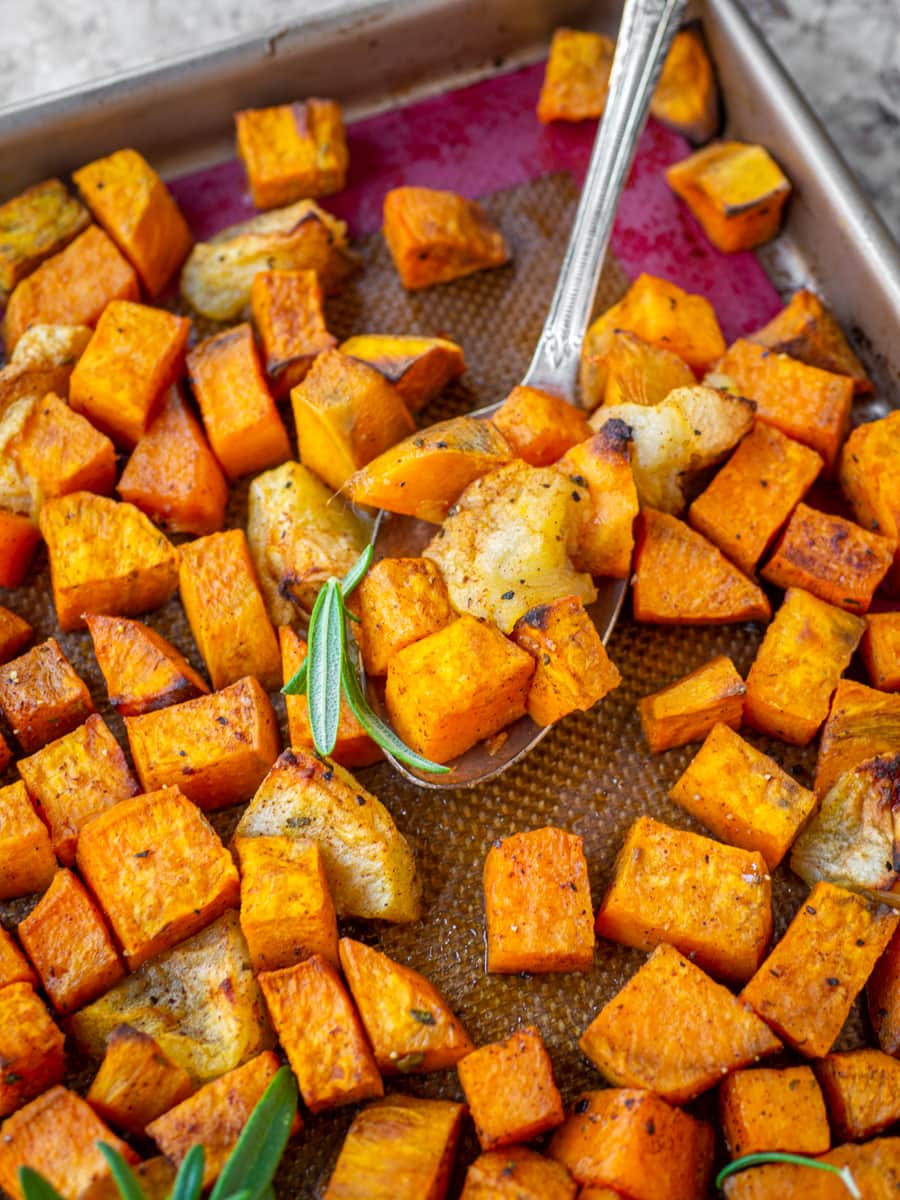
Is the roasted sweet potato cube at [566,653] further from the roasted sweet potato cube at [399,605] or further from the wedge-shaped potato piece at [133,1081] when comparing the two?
the wedge-shaped potato piece at [133,1081]

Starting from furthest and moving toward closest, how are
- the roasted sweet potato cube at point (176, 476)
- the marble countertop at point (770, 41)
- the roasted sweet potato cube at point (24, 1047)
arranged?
the marble countertop at point (770, 41), the roasted sweet potato cube at point (176, 476), the roasted sweet potato cube at point (24, 1047)

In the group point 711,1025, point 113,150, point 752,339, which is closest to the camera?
point 711,1025

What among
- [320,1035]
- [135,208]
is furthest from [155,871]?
[135,208]

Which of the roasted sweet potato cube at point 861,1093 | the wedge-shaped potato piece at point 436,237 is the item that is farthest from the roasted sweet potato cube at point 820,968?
the wedge-shaped potato piece at point 436,237

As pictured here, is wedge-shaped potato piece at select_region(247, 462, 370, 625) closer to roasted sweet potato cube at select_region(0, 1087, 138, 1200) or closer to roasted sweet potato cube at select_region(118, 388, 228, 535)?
roasted sweet potato cube at select_region(118, 388, 228, 535)

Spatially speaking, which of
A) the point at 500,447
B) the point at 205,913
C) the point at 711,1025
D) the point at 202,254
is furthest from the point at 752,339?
the point at 205,913

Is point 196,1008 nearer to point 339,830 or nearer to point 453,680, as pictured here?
point 339,830

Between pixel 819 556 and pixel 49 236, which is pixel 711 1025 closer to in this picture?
pixel 819 556
